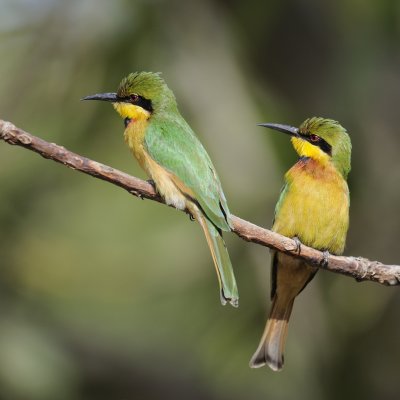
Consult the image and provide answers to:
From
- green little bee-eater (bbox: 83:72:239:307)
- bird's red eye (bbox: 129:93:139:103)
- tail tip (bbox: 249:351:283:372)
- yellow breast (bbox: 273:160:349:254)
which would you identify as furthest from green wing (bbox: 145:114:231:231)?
tail tip (bbox: 249:351:283:372)

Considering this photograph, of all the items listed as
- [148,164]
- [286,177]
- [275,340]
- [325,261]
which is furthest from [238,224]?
[275,340]

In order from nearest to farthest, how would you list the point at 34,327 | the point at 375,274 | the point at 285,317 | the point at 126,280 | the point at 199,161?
the point at 375,274
the point at 199,161
the point at 285,317
the point at 34,327
the point at 126,280

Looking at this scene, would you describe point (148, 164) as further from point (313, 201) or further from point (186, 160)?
point (313, 201)

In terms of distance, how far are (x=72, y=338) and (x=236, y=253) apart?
4.65ft

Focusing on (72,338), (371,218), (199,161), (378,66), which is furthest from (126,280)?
(199,161)

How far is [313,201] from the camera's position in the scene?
12.5 feet

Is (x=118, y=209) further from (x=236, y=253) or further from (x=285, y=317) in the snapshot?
(x=285, y=317)

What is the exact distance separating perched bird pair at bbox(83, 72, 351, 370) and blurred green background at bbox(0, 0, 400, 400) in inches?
48.7

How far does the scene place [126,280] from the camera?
6.68 m

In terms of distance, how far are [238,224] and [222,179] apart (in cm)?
225

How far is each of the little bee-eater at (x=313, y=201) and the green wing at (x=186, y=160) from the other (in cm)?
42

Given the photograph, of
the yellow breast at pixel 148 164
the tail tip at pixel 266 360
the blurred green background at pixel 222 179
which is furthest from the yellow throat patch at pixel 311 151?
the blurred green background at pixel 222 179

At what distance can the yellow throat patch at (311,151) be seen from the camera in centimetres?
386

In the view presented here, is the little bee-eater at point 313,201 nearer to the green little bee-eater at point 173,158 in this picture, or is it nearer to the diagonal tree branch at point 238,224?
the diagonal tree branch at point 238,224
